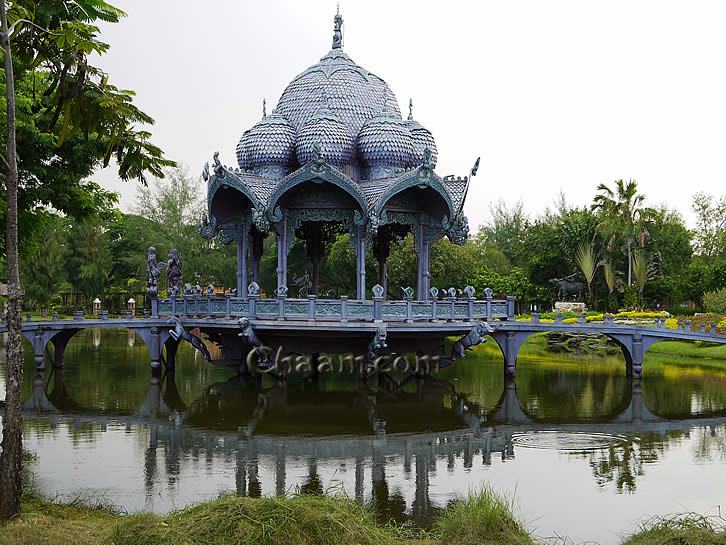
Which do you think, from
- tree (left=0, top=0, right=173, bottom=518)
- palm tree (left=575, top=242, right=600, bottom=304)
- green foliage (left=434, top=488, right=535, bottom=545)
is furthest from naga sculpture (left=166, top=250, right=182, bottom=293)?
palm tree (left=575, top=242, right=600, bottom=304)

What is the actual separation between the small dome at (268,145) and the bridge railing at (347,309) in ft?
14.3

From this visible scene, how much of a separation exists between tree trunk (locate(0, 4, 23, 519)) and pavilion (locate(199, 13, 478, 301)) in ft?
40.0

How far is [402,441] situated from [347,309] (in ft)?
20.0

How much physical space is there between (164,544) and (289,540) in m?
1.18

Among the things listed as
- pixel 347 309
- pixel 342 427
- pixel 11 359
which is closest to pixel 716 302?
pixel 347 309

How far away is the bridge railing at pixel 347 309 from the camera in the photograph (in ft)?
67.8

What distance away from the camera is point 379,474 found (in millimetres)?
12383

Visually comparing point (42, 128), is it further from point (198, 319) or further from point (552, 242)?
point (552, 242)

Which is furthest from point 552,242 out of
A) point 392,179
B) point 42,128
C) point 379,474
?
point 379,474

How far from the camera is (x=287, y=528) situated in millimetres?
7730

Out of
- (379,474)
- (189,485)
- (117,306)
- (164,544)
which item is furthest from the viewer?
(117,306)

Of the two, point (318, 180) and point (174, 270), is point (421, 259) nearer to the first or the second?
point (318, 180)

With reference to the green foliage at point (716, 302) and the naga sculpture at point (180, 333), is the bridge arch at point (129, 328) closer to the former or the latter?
the naga sculpture at point (180, 333)

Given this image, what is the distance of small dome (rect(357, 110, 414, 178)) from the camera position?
23.1 meters
